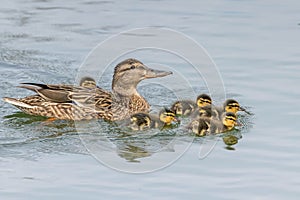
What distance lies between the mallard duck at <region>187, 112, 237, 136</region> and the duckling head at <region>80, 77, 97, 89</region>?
1.19 meters

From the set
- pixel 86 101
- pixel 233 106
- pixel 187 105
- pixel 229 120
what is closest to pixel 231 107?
pixel 233 106

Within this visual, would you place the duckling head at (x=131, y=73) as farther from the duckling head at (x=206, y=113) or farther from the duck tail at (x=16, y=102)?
the duck tail at (x=16, y=102)

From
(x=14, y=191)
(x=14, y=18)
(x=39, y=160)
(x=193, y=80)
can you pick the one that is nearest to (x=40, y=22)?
(x=14, y=18)

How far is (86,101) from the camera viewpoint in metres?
8.21

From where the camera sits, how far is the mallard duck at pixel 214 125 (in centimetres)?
764

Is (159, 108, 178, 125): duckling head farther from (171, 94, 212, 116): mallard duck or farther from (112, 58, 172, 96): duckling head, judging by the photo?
(112, 58, 172, 96): duckling head

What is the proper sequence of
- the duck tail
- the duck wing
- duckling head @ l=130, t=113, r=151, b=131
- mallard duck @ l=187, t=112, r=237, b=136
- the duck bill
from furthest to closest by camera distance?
the duck bill < the duck wing < the duck tail < duckling head @ l=130, t=113, r=151, b=131 < mallard duck @ l=187, t=112, r=237, b=136

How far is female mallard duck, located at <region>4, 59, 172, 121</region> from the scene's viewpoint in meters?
8.12

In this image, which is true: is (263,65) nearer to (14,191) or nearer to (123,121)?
(123,121)

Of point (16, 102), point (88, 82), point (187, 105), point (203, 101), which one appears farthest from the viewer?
point (88, 82)

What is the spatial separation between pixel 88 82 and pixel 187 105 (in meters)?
0.96

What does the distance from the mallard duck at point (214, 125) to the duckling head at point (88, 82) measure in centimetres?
119

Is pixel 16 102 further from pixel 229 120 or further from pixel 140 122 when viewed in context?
pixel 229 120

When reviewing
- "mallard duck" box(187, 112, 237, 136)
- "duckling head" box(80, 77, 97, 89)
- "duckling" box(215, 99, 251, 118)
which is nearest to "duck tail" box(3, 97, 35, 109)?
"duckling head" box(80, 77, 97, 89)
